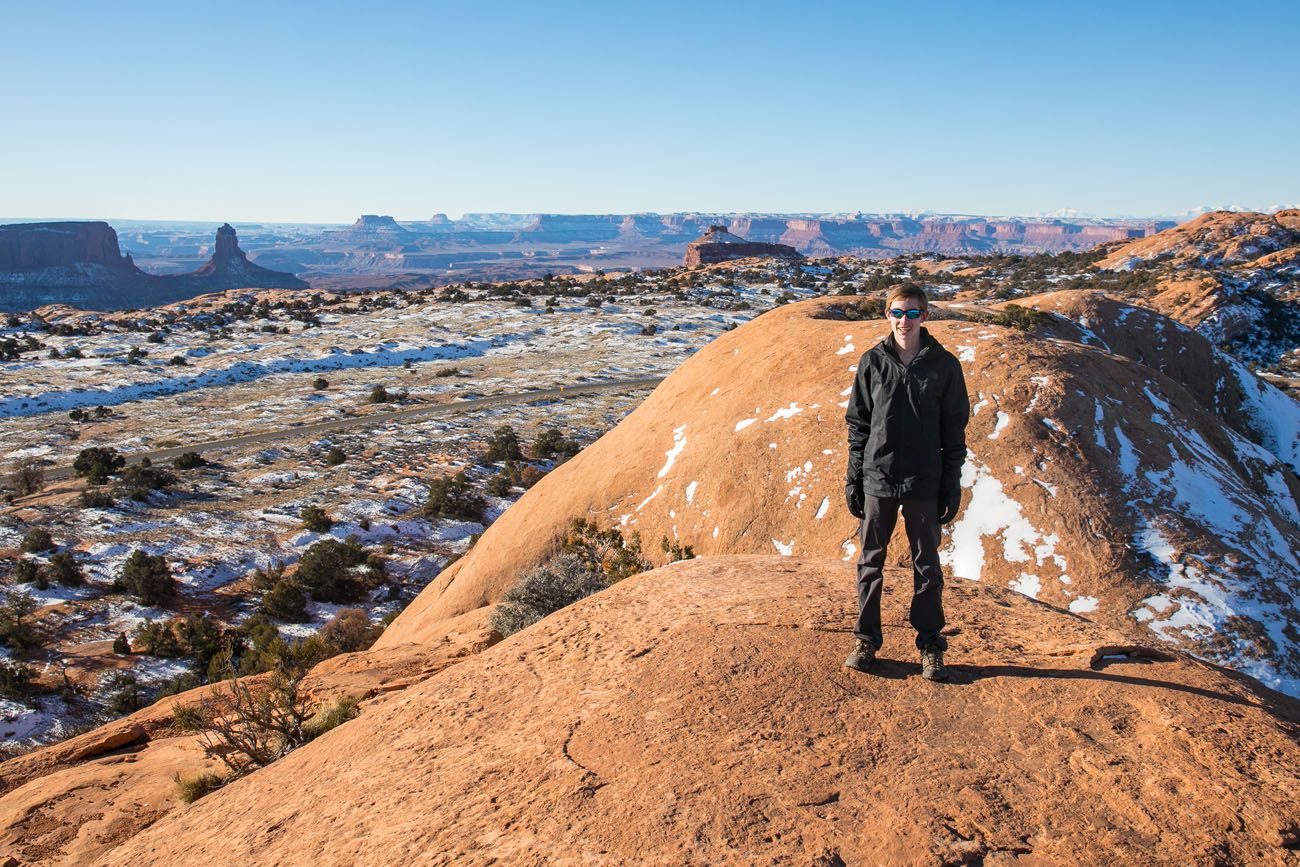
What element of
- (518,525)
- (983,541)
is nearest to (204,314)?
(518,525)

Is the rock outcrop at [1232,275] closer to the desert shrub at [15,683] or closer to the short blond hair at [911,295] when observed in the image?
the short blond hair at [911,295]

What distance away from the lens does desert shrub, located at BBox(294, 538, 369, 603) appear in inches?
781

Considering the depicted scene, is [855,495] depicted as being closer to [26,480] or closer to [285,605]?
[285,605]

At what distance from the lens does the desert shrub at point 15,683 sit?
14.4 m

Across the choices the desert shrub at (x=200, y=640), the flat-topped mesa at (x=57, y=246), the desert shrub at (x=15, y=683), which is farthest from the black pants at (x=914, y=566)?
the flat-topped mesa at (x=57, y=246)

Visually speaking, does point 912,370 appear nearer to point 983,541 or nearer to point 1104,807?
point 1104,807

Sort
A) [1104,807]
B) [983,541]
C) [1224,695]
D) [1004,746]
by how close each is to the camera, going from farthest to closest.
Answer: [983,541]
[1224,695]
[1004,746]
[1104,807]

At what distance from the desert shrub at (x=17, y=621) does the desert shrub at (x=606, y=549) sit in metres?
13.3

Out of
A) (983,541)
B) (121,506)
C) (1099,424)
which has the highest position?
(1099,424)

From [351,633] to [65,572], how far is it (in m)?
10.4

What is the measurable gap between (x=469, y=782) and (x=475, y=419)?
3373cm

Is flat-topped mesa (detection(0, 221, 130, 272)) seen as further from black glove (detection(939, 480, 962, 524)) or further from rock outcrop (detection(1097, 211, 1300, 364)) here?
black glove (detection(939, 480, 962, 524))

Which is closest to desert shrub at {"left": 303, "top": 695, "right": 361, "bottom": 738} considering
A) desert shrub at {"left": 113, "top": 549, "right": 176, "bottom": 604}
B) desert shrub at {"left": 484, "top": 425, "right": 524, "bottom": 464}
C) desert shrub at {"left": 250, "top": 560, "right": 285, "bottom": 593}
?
desert shrub at {"left": 250, "top": 560, "right": 285, "bottom": 593}

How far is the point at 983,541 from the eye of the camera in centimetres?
891
